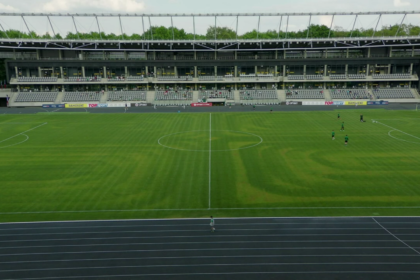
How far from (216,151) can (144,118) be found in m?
29.5

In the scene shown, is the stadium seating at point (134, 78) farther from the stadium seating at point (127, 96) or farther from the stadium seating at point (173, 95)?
the stadium seating at point (173, 95)

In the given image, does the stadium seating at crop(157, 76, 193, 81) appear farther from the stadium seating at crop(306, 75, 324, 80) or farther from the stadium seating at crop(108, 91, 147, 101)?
the stadium seating at crop(306, 75, 324, 80)

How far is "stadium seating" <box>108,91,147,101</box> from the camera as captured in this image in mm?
88125

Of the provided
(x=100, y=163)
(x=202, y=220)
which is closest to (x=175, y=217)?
(x=202, y=220)

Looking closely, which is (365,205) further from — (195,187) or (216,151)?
(216,151)

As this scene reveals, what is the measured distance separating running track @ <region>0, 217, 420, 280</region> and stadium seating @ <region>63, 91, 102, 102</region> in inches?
2757

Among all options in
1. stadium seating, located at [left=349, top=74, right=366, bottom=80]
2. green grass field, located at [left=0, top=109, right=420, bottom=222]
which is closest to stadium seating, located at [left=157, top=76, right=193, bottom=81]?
green grass field, located at [left=0, top=109, right=420, bottom=222]

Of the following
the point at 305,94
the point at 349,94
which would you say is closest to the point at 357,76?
the point at 349,94

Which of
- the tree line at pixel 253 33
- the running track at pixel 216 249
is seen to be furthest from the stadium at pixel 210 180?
the tree line at pixel 253 33

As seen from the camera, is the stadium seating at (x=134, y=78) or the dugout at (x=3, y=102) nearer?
the dugout at (x=3, y=102)

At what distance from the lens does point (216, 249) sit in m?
19.3

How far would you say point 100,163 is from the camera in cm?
3594

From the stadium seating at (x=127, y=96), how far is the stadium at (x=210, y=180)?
1.68 feet

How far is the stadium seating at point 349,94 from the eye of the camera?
86394mm
